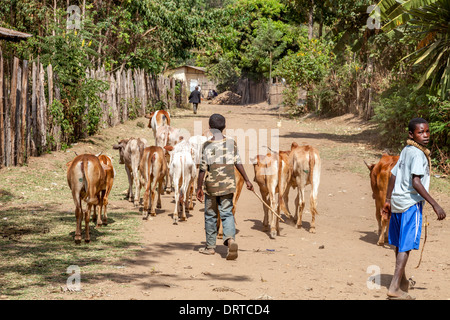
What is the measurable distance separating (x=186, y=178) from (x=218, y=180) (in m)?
2.42

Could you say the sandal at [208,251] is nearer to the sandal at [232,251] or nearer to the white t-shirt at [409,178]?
the sandal at [232,251]

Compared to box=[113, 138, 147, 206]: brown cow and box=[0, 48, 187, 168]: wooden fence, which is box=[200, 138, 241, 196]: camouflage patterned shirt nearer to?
box=[113, 138, 147, 206]: brown cow

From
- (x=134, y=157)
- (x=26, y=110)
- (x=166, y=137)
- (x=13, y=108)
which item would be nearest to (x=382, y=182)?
(x=134, y=157)

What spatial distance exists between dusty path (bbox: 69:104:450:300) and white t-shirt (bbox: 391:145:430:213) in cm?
102

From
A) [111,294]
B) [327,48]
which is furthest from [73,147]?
[327,48]

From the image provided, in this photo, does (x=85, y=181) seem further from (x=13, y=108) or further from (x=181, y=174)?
(x=13, y=108)

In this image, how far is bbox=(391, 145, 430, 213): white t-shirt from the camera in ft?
19.5

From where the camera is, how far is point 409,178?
6.02 m

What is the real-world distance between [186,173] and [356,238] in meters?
3.05

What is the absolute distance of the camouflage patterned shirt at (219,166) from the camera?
7.80 metres

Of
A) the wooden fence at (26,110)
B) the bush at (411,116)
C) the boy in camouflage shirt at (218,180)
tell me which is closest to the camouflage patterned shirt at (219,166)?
the boy in camouflage shirt at (218,180)

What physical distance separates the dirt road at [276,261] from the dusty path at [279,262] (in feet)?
0.04

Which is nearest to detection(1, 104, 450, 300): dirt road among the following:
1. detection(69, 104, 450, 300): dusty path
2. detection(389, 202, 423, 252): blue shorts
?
detection(69, 104, 450, 300): dusty path
